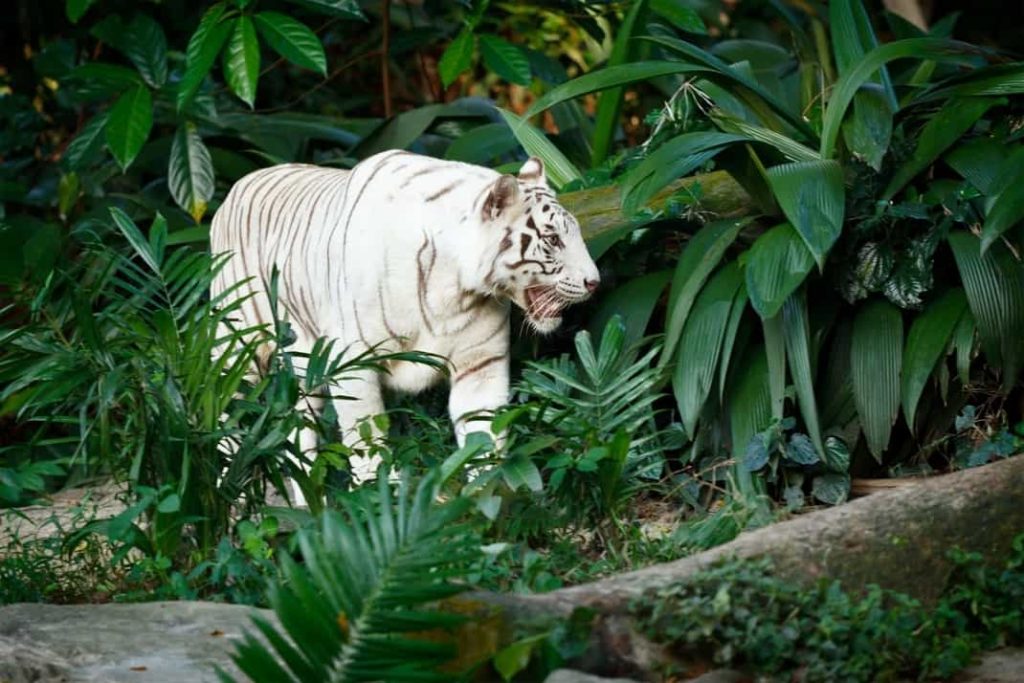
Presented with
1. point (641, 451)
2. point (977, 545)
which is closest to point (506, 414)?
point (641, 451)

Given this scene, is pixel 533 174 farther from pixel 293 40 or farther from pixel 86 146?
pixel 86 146

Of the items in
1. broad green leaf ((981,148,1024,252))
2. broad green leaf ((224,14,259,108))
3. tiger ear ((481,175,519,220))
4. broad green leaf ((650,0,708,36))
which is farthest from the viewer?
broad green leaf ((650,0,708,36))

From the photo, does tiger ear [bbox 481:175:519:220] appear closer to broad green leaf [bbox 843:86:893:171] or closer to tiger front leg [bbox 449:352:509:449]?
tiger front leg [bbox 449:352:509:449]

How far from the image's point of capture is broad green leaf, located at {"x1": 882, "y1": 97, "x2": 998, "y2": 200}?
16.8 ft

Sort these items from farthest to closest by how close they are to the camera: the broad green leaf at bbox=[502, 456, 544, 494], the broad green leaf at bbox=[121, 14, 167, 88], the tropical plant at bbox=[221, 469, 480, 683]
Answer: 1. the broad green leaf at bbox=[121, 14, 167, 88]
2. the broad green leaf at bbox=[502, 456, 544, 494]
3. the tropical plant at bbox=[221, 469, 480, 683]

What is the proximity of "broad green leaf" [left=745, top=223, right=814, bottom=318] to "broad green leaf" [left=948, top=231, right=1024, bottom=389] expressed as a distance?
20.4 inches

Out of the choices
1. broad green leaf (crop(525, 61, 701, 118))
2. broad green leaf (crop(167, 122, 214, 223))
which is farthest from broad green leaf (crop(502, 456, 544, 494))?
broad green leaf (crop(167, 122, 214, 223))

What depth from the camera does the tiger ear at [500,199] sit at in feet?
15.5

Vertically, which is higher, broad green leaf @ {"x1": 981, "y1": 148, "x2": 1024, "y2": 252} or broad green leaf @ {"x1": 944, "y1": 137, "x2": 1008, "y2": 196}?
broad green leaf @ {"x1": 944, "y1": 137, "x2": 1008, "y2": 196}

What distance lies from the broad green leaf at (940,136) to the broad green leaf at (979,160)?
0.16 ft

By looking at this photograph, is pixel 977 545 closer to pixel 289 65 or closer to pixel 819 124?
pixel 819 124

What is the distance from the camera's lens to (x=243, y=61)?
5809mm

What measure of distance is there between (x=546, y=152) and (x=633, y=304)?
3.67 feet

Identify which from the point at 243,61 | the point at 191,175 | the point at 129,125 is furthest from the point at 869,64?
the point at 191,175
